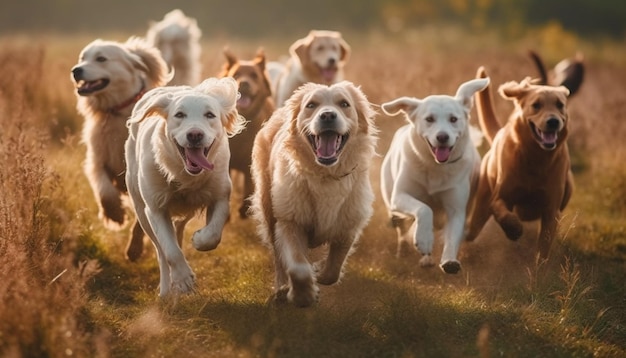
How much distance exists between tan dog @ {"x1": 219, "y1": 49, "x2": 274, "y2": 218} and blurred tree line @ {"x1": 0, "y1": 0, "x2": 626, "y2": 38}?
2570 centimetres

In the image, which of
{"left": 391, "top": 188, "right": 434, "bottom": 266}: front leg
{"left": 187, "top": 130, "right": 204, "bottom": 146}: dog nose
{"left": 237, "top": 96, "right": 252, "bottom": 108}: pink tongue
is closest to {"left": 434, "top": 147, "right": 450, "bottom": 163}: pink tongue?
{"left": 391, "top": 188, "right": 434, "bottom": 266}: front leg

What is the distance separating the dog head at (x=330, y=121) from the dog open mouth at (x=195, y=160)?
60 cm

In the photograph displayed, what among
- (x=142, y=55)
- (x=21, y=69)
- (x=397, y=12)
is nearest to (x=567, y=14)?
(x=397, y=12)

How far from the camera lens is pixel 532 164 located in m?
6.81

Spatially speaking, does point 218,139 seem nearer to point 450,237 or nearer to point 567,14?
point 450,237

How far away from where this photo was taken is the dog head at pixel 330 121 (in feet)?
17.4

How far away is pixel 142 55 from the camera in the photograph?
7.74m

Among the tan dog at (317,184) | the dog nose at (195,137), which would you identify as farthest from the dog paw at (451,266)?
the dog nose at (195,137)

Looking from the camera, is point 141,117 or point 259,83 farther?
point 259,83

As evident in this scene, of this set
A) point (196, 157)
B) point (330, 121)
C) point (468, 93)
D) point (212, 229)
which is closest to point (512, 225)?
point (468, 93)

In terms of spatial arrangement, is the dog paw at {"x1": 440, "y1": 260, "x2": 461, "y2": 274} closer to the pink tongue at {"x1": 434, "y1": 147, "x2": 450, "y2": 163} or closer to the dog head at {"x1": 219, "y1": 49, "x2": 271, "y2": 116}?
the pink tongue at {"x1": 434, "y1": 147, "x2": 450, "y2": 163}

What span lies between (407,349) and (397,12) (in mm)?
32385

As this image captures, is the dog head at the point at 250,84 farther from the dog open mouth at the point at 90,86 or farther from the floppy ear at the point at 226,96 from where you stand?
the floppy ear at the point at 226,96

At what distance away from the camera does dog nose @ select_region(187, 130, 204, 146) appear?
543 centimetres
